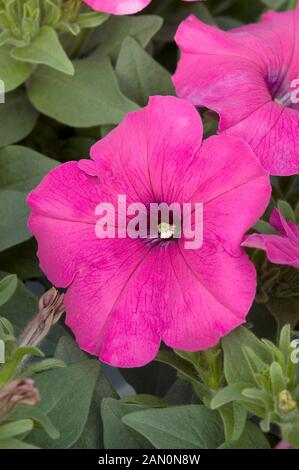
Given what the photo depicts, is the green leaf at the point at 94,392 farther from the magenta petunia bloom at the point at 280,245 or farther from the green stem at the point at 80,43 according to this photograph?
the green stem at the point at 80,43

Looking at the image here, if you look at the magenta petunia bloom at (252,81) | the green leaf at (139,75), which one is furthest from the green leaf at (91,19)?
the magenta petunia bloom at (252,81)

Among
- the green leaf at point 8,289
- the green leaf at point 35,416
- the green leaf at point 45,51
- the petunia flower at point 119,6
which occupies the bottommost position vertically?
the green leaf at point 35,416

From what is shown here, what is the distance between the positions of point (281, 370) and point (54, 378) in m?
0.22

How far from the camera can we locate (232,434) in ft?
2.24

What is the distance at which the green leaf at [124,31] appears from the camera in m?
0.99

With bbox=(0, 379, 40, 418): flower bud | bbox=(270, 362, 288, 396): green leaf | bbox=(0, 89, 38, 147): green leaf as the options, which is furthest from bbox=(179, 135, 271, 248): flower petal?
bbox=(0, 89, 38, 147): green leaf

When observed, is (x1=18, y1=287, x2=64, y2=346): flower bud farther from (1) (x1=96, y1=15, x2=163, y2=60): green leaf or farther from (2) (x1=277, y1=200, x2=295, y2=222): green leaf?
(1) (x1=96, y1=15, x2=163, y2=60): green leaf

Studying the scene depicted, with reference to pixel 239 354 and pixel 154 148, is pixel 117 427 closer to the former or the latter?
pixel 239 354

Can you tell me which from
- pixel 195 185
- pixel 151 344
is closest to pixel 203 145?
pixel 195 185

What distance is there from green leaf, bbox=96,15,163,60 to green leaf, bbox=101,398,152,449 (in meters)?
0.47

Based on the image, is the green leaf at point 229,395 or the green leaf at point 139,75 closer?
the green leaf at point 229,395

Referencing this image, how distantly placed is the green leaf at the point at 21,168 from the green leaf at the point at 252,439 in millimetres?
382

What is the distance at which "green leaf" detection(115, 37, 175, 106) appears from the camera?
953 mm

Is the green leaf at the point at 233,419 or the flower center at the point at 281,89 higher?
the flower center at the point at 281,89
